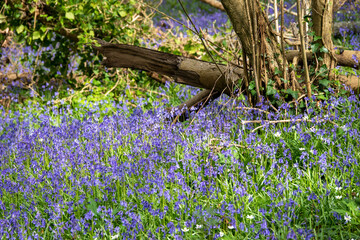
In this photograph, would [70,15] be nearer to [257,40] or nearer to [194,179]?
[257,40]

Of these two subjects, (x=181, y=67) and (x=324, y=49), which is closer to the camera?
(x=324, y=49)

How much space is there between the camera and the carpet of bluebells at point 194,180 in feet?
9.05

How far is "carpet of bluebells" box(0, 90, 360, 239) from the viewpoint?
2760 mm

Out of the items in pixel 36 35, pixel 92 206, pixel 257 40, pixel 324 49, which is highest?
pixel 36 35

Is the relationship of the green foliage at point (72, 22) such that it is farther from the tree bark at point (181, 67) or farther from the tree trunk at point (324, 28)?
the tree trunk at point (324, 28)

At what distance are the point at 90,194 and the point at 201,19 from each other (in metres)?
9.10

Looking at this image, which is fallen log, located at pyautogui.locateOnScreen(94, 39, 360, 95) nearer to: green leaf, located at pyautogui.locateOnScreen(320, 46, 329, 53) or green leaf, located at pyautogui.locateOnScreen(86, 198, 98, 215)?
green leaf, located at pyautogui.locateOnScreen(320, 46, 329, 53)

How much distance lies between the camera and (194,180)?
3.14m

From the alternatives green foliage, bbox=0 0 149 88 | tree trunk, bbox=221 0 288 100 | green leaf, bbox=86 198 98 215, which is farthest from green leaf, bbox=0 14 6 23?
green leaf, bbox=86 198 98 215

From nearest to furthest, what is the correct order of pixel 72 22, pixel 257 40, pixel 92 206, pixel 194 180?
pixel 92 206
pixel 194 180
pixel 257 40
pixel 72 22

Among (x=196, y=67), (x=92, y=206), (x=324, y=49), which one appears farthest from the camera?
(x=196, y=67)

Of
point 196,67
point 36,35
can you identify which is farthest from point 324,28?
point 36,35

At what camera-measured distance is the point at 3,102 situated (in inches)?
281

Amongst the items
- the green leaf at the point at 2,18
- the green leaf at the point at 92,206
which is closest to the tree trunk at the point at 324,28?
the green leaf at the point at 92,206
